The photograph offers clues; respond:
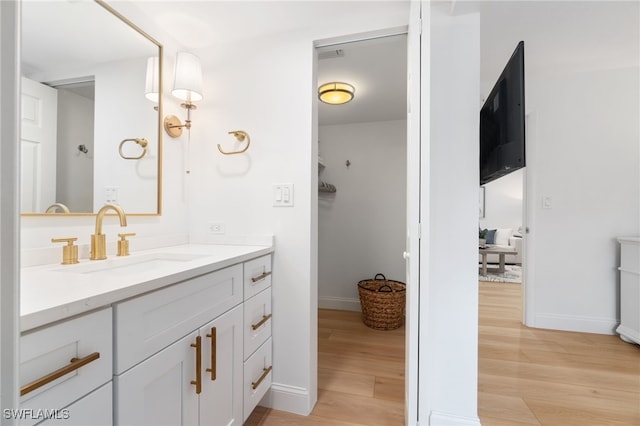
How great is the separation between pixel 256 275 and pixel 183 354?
1.66 ft

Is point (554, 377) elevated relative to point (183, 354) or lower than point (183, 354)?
lower

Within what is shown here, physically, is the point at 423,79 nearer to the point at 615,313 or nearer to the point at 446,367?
the point at 446,367

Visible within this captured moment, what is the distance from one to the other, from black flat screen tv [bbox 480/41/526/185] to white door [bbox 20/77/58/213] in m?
1.75

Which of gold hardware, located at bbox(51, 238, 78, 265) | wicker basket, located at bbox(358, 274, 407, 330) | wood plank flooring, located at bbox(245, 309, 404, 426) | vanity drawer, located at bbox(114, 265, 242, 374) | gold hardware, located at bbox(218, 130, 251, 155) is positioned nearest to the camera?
vanity drawer, located at bbox(114, 265, 242, 374)

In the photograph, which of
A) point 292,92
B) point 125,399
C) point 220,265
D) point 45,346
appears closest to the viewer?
point 45,346

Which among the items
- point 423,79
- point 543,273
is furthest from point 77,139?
point 543,273

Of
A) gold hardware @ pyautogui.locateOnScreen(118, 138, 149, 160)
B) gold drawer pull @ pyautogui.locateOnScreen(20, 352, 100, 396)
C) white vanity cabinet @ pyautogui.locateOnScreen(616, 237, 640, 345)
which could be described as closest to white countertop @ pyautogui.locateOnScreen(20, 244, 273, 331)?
gold drawer pull @ pyautogui.locateOnScreen(20, 352, 100, 396)

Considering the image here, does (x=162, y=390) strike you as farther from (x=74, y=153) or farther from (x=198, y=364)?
(x=74, y=153)

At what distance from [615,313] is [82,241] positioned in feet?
12.5

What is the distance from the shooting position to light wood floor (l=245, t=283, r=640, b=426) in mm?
1452

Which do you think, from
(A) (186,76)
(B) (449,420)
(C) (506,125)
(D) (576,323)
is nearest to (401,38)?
(C) (506,125)

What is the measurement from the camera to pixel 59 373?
552 millimetres

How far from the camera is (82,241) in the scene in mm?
1157

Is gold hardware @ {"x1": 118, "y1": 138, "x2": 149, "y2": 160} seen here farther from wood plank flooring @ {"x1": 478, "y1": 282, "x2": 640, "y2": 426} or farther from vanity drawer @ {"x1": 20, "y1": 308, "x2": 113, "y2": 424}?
wood plank flooring @ {"x1": 478, "y1": 282, "x2": 640, "y2": 426}
